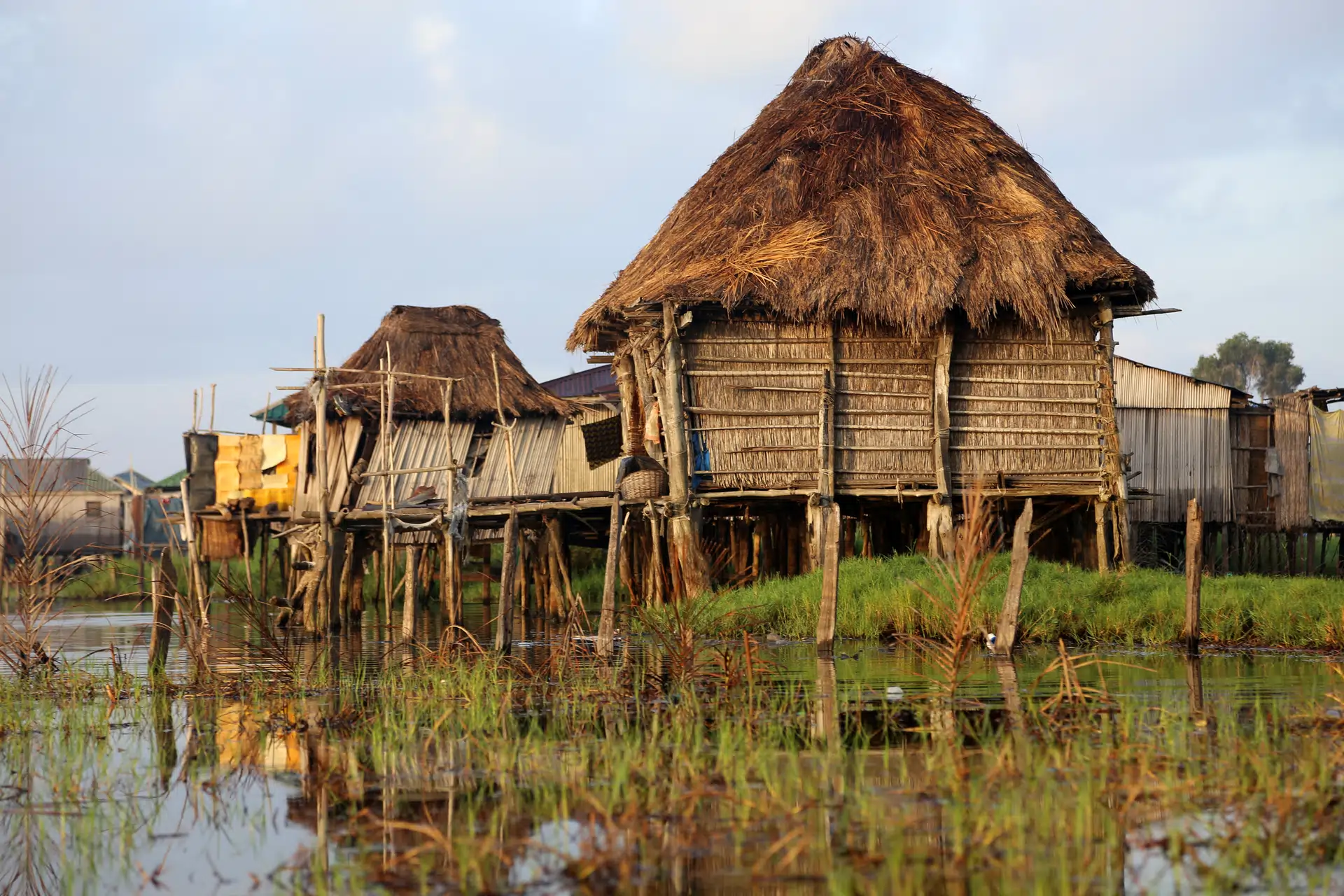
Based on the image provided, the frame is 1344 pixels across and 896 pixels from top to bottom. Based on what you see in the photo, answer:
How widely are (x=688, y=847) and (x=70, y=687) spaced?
6255 millimetres

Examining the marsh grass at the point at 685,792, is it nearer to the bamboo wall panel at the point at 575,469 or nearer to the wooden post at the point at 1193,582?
the wooden post at the point at 1193,582

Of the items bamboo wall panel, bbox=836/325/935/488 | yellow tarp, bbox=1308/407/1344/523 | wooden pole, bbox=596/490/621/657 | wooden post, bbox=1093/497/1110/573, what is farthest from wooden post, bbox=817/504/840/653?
yellow tarp, bbox=1308/407/1344/523

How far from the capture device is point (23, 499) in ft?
30.2

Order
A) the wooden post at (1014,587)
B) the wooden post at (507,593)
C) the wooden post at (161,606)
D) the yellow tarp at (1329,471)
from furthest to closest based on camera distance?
the yellow tarp at (1329,471)
the wooden post at (507,593)
the wooden post at (1014,587)
the wooden post at (161,606)

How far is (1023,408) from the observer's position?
1499cm

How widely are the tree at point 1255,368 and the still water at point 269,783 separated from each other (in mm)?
35451

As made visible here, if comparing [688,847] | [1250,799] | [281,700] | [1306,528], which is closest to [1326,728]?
[1250,799]

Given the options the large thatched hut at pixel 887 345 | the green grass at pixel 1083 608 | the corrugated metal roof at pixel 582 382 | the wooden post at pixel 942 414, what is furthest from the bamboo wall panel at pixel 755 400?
the corrugated metal roof at pixel 582 382

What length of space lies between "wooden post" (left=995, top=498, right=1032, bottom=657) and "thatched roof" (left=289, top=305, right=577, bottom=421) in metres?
11.4

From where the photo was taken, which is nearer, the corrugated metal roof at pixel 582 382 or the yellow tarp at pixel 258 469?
the yellow tarp at pixel 258 469

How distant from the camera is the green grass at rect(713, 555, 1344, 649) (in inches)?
448

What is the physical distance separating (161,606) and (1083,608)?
7.96 metres

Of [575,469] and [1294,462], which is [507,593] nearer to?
[575,469]

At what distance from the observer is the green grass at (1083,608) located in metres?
11.4
